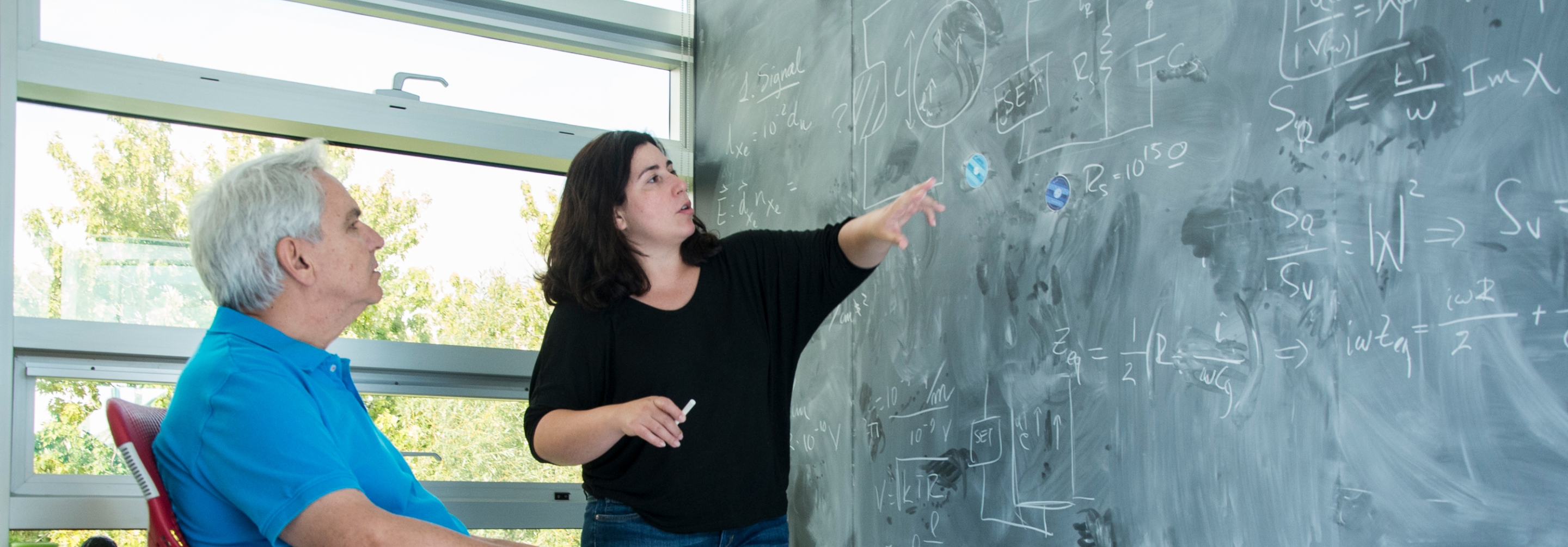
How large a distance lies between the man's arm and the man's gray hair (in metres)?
0.35

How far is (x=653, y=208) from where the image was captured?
1.94 m

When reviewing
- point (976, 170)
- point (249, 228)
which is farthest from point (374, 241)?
point (976, 170)

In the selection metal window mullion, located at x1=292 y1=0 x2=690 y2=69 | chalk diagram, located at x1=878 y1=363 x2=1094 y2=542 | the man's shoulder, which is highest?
metal window mullion, located at x1=292 y1=0 x2=690 y2=69

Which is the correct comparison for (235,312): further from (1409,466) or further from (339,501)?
(1409,466)

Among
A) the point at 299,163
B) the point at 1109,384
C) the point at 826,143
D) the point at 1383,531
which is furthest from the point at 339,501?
the point at 826,143

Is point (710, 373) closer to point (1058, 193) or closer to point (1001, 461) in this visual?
point (1001, 461)

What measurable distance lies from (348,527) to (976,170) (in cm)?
125

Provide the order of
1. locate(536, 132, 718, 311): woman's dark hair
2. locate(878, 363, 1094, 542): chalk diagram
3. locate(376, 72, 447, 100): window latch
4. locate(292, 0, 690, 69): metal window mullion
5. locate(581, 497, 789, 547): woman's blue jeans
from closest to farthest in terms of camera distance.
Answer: locate(878, 363, 1094, 542): chalk diagram → locate(581, 497, 789, 547): woman's blue jeans → locate(536, 132, 718, 311): woman's dark hair → locate(376, 72, 447, 100): window latch → locate(292, 0, 690, 69): metal window mullion

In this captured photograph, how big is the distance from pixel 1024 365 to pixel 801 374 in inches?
37.6

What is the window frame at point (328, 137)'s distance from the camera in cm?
243

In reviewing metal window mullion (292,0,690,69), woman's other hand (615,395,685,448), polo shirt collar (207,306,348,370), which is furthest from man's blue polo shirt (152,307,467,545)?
metal window mullion (292,0,690,69)

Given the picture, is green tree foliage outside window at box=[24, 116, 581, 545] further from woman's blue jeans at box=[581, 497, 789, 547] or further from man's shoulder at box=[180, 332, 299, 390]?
man's shoulder at box=[180, 332, 299, 390]

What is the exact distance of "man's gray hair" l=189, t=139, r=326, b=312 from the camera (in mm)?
1370

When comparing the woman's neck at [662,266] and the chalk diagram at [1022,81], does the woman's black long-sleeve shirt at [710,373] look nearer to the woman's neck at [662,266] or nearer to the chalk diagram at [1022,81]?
the woman's neck at [662,266]
